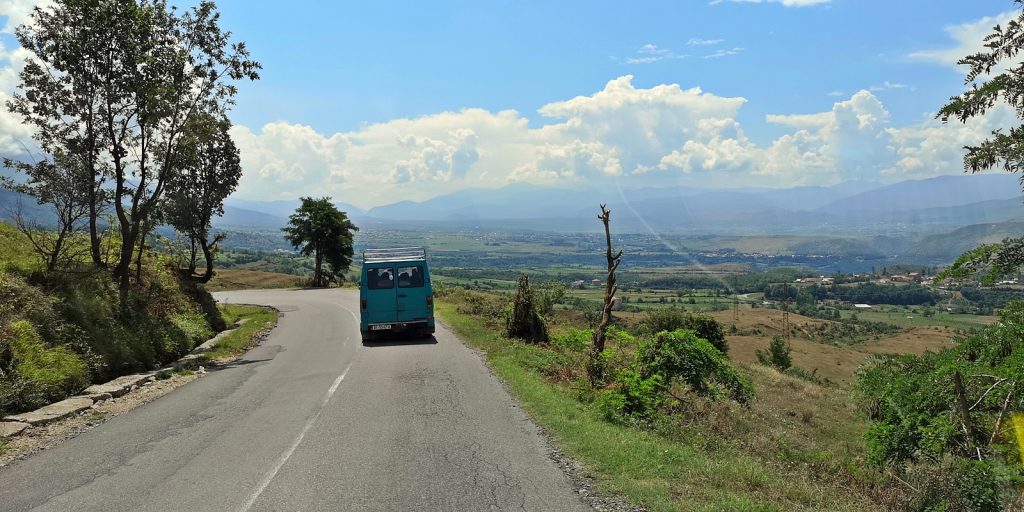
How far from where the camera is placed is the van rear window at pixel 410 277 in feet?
64.5

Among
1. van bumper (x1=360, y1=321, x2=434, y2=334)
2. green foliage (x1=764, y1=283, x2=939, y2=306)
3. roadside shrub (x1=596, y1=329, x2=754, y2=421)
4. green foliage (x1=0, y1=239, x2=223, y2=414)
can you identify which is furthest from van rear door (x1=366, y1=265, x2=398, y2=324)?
green foliage (x1=764, y1=283, x2=939, y2=306)

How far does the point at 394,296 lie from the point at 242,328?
9.60 m

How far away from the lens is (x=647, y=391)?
10594mm

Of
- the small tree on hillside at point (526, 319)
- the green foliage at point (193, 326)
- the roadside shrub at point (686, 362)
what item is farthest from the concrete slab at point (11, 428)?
the small tree on hillside at point (526, 319)

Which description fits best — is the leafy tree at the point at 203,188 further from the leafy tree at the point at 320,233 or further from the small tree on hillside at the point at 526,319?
the leafy tree at the point at 320,233

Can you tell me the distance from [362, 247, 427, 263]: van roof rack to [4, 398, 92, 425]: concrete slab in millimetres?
9206

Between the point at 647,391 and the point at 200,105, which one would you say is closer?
the point at 647,391

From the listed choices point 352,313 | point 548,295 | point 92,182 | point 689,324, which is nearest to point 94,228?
point 92,182

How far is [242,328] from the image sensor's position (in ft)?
83.9

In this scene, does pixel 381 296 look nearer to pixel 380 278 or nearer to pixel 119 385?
pixel 380 278

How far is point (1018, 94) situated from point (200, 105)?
19.8 meters

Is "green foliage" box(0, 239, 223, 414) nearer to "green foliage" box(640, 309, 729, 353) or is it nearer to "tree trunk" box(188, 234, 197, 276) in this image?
"tree trunk" box(188, 234, 197, 276)

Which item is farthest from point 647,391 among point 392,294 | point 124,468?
point 392,294

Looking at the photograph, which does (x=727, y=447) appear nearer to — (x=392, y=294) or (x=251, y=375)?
(x=251, y=375)
